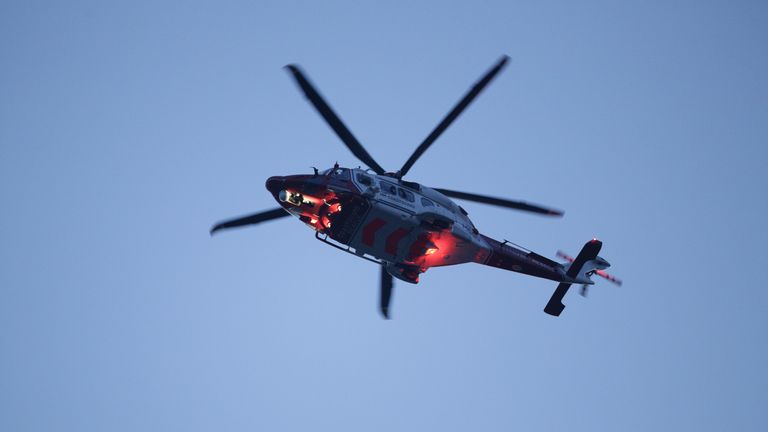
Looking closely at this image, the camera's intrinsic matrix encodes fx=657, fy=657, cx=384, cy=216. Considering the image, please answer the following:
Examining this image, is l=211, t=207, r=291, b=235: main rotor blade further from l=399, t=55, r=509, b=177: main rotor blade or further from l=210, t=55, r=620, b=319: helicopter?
l=399, t=55, r=509, b=177: main rotor blade

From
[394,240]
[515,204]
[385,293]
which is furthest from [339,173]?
[515,204]

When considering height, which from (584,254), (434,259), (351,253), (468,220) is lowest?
(351,253)

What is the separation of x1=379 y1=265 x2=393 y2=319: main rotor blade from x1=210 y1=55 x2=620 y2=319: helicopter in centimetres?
6

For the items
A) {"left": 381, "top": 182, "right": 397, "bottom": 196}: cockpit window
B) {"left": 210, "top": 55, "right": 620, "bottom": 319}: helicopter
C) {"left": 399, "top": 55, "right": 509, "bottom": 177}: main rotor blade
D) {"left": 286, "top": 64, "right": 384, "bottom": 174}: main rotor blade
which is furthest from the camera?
{"left": 381, "top": 182, "right": 397, "bottom": 196}: cockpit window

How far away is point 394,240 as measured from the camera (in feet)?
61.5

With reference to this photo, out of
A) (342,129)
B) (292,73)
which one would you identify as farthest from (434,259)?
(292,73)

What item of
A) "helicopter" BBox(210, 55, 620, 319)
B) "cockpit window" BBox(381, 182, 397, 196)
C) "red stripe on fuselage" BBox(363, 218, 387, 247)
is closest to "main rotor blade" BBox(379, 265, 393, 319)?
"helicopter" BBox(210, 55, 620, 319)

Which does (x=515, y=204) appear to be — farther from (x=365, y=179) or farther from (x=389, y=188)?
(x=365, y=179)

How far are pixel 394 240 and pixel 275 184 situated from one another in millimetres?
3710

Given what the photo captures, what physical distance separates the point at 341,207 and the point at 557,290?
29.2 feet

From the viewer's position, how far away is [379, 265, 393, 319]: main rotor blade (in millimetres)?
20656

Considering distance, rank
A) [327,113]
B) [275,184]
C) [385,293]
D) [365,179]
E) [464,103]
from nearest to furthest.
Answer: [327,113] → [464,103] → [275,184] → [365,179] → [385,293]

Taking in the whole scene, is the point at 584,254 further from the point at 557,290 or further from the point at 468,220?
the point at 468,220

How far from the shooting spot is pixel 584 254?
864 inches
